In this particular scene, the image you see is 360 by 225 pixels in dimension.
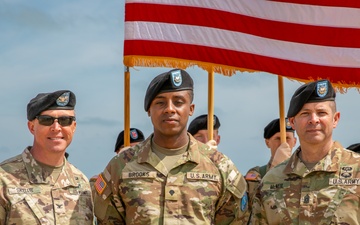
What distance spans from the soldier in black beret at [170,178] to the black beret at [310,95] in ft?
2.40

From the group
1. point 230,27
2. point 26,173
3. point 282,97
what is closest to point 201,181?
point 26,173

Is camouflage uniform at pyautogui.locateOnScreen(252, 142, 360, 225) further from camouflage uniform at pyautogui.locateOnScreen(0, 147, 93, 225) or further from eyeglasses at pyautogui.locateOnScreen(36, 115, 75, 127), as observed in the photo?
eyeglasses at pyautogui.locateOnScreen(36, 115, 75, 127)

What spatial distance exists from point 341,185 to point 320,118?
58cm

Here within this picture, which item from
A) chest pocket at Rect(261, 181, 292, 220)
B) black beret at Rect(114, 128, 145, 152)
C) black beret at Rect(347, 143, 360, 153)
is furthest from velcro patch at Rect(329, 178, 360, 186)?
black beret at Rect(114, 128, 145, 152)

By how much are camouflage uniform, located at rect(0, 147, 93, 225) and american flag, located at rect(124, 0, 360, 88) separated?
3.42 metres

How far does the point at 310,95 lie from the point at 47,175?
2315 mm

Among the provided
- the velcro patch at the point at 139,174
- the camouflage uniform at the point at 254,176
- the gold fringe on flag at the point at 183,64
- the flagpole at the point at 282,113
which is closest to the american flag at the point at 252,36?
the gold fringe on flag at the point at 183,64

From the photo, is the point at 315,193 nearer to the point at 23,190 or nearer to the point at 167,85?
the point at 167,85

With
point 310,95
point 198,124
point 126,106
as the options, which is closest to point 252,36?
point 198,124

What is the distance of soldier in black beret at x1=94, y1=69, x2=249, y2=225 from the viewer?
7.20m

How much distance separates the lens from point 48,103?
7465 millimetres

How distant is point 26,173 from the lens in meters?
7.41

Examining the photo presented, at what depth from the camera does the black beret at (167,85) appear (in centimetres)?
727

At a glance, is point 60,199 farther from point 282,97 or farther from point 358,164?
point 282,97
